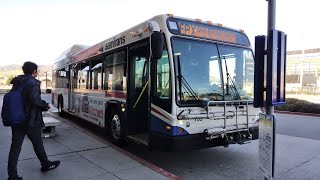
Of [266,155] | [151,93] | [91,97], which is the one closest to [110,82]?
[91,97]

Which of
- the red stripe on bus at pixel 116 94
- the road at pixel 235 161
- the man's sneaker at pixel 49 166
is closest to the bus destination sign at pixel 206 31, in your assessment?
the red stripe on bus at pixel 116 94

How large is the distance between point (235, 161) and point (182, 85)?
2461 millimetres

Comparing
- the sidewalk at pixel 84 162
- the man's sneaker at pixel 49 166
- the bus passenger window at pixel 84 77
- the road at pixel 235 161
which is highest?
the bus passenger window at pixel 84 77

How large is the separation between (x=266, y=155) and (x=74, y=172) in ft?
11.3

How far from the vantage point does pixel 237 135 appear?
21.6ft

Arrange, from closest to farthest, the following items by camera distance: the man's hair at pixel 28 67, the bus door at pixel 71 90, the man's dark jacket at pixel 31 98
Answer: the man's dark jacket at pixel 31 98 < the man's hair at pixel 28 67 < the bus door at pixel 71 90

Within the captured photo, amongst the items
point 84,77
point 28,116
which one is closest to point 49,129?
point 84,77

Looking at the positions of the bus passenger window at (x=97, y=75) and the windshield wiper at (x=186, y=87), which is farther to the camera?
the bus passenger window at (x=97, y=75)

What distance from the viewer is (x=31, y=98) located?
16.8 ft

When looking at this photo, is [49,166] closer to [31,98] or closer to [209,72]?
[31,98]

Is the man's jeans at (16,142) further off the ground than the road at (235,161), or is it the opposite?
the man's jeans at (16,142)

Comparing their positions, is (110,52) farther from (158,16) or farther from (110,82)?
(158,16)

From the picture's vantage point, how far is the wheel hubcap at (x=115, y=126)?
7879 millimetres

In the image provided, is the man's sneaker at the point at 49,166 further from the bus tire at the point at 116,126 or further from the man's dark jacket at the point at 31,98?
the bus tire at the point at 116,126
